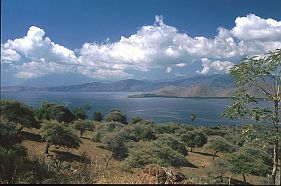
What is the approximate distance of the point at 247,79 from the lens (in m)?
12.8

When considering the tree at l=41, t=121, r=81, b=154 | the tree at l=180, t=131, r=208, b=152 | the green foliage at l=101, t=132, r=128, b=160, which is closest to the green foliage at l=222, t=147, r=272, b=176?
the green foliage at l=101, t=132, r=128, b=160

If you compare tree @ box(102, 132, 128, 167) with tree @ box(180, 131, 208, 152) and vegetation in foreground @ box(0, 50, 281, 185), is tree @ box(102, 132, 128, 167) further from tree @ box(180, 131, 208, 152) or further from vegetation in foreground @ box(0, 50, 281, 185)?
tree @ box(180, 131, 208, 152)

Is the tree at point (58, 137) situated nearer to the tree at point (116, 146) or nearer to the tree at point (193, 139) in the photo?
the tree at point (116, 146)

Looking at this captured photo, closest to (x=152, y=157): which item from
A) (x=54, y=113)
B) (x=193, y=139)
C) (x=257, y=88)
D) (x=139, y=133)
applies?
(x=257, y=88)

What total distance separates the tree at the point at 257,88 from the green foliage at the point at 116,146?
3225 centimetres

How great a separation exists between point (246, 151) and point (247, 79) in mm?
26642

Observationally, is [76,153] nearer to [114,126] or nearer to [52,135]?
[52,135]

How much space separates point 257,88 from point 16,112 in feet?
135

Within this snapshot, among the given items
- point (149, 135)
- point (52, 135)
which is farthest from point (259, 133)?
point (149, 135)

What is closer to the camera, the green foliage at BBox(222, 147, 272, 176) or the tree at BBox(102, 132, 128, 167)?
the green foliage at BBox(222, 147, 272, 176)

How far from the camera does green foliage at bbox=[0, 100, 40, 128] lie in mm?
47031

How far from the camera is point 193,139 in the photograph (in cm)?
6494

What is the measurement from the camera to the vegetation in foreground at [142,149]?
29.4 feet

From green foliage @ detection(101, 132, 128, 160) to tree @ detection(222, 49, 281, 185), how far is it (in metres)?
32.3
